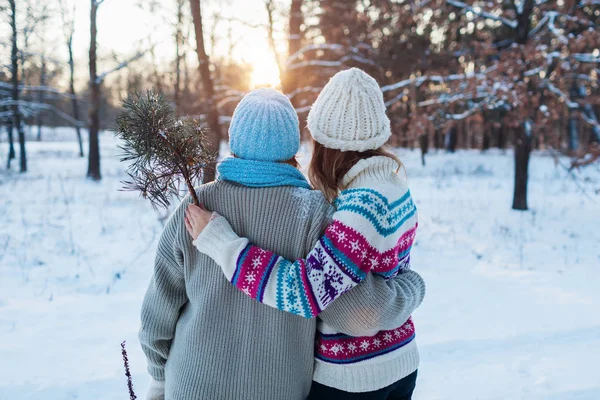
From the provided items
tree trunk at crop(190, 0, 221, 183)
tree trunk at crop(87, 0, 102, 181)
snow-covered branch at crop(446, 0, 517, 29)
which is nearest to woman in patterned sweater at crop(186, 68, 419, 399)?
tree trunk at crop(190, 0, 221, 183)

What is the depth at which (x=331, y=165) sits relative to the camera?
177cm

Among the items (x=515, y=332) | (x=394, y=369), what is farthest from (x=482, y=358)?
(x=394, y=369)

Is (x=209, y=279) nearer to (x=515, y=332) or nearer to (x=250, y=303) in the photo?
(x=250, y=303)

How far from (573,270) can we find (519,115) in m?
3.03

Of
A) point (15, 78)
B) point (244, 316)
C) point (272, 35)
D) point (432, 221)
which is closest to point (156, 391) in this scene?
point (244, 316)

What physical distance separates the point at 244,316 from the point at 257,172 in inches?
19.5

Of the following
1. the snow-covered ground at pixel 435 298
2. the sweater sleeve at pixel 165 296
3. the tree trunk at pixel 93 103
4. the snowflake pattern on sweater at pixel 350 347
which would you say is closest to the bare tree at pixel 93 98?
the tree trunk at pixel 93 103

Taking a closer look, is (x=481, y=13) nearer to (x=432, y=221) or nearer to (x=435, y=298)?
(x=432, y=221)

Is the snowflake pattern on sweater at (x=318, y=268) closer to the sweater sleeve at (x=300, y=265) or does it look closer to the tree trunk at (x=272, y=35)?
the sweater sleeve at (x=300, y=265)

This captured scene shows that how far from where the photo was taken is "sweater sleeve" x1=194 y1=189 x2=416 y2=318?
144cm

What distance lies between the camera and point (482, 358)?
12.6 feet

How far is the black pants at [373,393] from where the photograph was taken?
65.9 inches

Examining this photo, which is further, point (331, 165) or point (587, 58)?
point (587, 58)

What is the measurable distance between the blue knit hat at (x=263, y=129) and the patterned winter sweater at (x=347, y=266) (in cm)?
25
